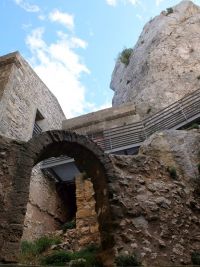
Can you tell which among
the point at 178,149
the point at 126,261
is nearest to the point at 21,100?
the point at 178,149

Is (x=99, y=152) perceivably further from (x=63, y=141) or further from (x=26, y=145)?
(x=26, y=145)

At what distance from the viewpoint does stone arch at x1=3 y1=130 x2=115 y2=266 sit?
6.42m

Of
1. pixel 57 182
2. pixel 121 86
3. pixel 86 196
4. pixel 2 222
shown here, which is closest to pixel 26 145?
pixel 2 222

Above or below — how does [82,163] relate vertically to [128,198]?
above

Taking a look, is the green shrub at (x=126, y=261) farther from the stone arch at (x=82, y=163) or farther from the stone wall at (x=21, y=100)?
the stone wall at (x=21, y=100)

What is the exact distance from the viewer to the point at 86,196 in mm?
9359

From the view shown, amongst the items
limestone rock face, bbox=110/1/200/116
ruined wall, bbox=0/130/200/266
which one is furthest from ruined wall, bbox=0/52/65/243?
limestone rock face, bbox=110/1/200/116

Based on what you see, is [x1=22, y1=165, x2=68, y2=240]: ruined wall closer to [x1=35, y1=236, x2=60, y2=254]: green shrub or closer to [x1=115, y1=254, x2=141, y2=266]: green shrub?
[x1=35, y1=236, x2=60, y2=254]: green shrub

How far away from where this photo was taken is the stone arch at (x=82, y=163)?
642 cm

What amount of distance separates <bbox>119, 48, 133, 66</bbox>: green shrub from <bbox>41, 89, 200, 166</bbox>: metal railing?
9441mm

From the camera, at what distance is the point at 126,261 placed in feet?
19.1

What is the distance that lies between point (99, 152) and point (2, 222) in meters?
2.83

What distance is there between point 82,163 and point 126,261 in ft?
9.16

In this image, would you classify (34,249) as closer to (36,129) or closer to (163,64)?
(36,129)
